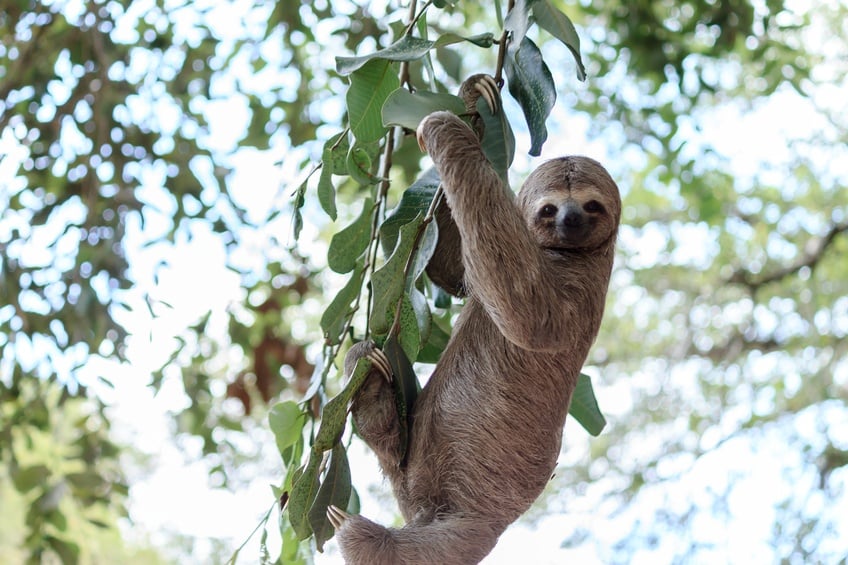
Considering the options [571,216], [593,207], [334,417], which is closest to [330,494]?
[334,417]

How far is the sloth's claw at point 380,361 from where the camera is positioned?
2.29 meters

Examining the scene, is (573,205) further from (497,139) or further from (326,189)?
(326,189)

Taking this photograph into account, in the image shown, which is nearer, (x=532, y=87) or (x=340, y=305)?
(x=532, y=87)

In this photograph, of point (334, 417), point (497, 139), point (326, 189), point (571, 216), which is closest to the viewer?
point (334, 417)

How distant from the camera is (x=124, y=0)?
449cm

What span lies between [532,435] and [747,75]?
831cm

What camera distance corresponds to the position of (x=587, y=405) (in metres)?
2.81

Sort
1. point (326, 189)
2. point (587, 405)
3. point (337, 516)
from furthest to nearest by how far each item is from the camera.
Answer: point (587, 405) < point (326, 189) < point (337, 516)

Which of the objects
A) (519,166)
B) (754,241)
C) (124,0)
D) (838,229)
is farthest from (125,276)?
(754,241)

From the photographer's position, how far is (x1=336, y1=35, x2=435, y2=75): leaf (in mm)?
2164

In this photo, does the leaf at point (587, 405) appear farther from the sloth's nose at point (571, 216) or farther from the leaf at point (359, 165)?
the leaf at point (359, 165)

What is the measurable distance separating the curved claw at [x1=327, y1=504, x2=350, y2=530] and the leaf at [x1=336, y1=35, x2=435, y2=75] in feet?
3.47

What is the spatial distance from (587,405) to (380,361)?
82cm

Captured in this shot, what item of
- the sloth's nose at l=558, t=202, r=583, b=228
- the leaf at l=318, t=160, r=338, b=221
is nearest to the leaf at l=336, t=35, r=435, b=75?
the leaf at l=318, t=160, r=338, b=221
